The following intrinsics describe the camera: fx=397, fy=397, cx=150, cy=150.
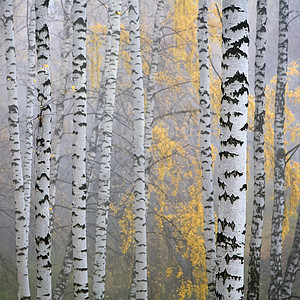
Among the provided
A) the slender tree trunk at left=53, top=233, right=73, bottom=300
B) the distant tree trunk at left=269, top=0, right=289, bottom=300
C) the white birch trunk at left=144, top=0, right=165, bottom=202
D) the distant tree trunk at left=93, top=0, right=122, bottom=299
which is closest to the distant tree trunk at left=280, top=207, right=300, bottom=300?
the distant tree trunk at left=269, top=0, right=289, bottom=300

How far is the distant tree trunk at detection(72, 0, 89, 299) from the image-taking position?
4.97 m

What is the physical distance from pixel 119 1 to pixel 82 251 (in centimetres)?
424

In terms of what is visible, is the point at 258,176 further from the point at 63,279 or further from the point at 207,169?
the point at 63,279

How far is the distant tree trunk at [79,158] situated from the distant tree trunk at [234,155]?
2.21 meters

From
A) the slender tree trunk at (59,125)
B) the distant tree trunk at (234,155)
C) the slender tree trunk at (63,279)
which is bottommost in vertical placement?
the slender tree trunk at (63,279)

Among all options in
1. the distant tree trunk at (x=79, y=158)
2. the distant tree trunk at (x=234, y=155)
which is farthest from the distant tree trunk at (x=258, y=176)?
the distant tree trunk at (x=234, y=155)

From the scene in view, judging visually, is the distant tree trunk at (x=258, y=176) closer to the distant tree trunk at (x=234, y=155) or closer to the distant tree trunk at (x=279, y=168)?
the distant tree trunk at (x=279, y=168)

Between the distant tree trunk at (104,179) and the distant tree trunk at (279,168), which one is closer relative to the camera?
the distant tree trunk at (104,179)

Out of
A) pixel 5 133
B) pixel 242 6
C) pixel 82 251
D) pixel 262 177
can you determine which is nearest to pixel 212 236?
pixel 262 177

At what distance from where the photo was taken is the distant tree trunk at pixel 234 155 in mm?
3236

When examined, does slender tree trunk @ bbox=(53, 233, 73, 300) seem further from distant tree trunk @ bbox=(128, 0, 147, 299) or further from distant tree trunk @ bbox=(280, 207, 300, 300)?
distant tree trunk @ bbox=(280, 207, 300, 300)

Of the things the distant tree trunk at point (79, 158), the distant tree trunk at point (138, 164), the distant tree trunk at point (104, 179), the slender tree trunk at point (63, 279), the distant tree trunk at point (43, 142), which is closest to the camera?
the distant tree trunk at point (43, 142)

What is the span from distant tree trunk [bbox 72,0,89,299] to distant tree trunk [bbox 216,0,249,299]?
2.21 m

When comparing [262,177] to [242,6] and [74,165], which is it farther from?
[242,6]
